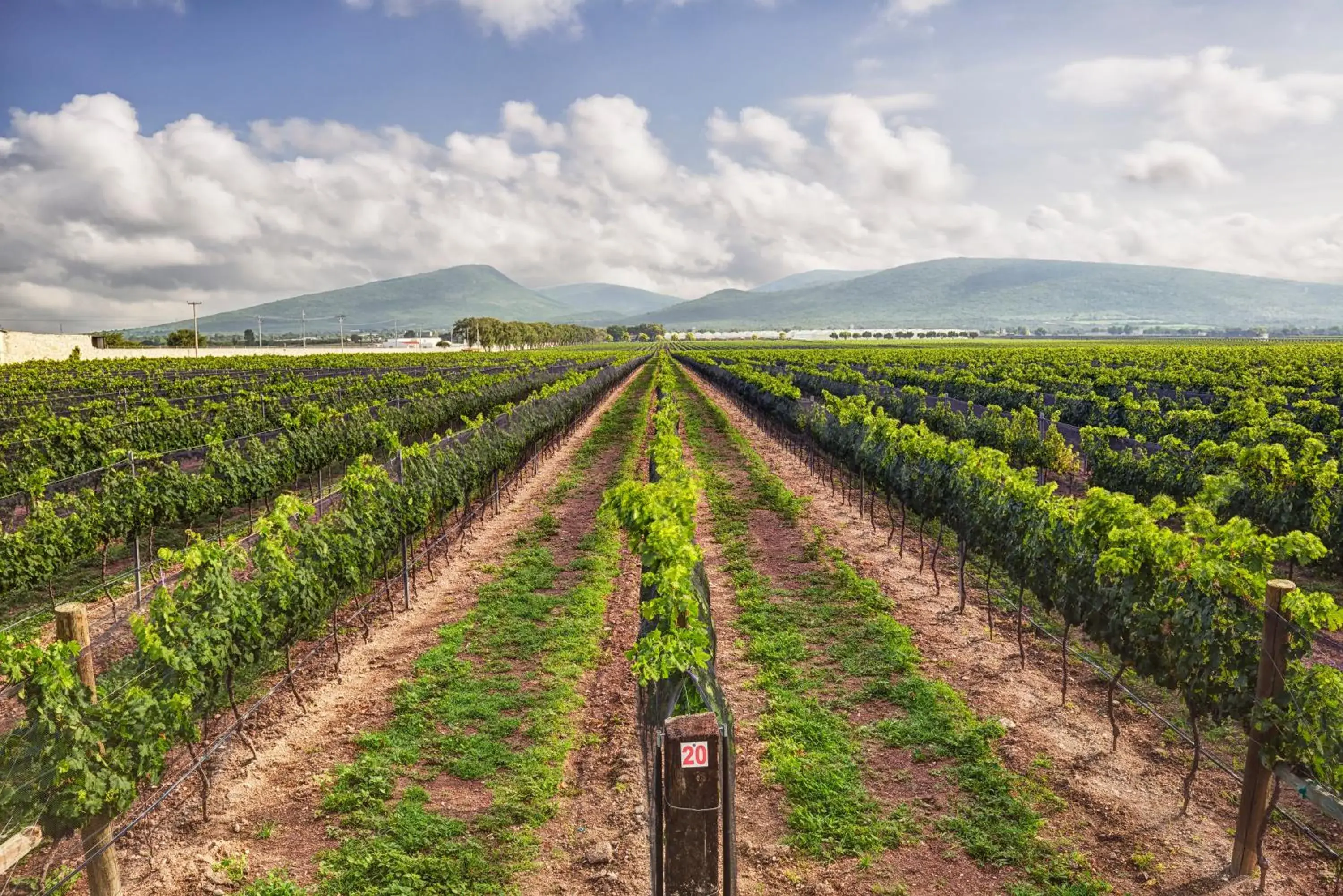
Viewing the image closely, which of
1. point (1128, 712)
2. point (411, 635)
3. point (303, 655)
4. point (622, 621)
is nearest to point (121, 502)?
point (303, 655)

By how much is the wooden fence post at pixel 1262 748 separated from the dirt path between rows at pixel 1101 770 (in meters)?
0.26

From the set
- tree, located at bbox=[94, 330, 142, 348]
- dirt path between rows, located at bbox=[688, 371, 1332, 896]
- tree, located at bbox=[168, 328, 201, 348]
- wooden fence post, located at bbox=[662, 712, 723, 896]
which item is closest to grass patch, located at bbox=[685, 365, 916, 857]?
dirt path between rows, located at bbox=[688, 371, 1332, 896]

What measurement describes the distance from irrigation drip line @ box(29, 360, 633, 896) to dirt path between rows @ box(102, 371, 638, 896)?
0.17 m

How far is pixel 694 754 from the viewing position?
4445mm

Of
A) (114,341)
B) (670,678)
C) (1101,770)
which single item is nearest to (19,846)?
(670,678)

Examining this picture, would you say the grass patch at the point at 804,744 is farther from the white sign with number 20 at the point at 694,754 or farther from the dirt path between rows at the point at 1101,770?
the white sign with number 20 at the point at 694,754

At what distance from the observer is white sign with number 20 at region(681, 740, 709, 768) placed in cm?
445

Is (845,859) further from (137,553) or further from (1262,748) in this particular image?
(137,553)

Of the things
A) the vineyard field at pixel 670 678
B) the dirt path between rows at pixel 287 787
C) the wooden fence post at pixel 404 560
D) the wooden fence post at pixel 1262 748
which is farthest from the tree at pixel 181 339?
the wooden fence post at pixel 1262 748

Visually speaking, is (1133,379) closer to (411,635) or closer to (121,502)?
(411,635)

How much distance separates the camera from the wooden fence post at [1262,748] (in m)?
5.46

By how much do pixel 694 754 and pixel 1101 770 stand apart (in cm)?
504

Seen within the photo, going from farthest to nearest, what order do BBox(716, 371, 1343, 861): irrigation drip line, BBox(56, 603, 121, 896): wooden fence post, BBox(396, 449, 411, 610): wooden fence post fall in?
BBox(396, 449, 411, 610): wooden fence post, BBox(716, 371, 1343, 861): irrigation drip line, BBox(56, 603, 121, 896): wooden fence post

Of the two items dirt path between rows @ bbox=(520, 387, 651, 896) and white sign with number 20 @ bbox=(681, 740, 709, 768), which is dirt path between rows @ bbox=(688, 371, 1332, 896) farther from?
white sign with number 20 @ bbox=(681, 740, 709, 768)
